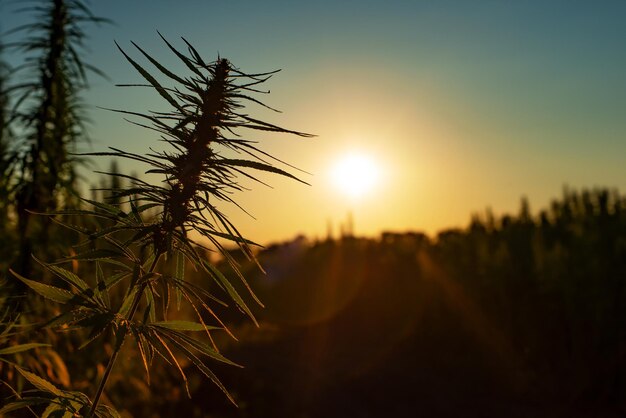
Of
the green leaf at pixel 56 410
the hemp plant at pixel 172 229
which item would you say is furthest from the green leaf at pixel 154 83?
the green leaf at pixel 56 410

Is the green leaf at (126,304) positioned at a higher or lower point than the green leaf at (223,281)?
lower

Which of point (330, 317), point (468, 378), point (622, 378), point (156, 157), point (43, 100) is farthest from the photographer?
point (330, 317)

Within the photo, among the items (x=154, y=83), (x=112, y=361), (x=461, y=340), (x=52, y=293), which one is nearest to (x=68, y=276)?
(x=52, y=293)

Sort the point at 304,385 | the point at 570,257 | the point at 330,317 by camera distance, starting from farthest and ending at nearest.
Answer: the point at 330,317 < the point at 570,257 < the point at 304,385

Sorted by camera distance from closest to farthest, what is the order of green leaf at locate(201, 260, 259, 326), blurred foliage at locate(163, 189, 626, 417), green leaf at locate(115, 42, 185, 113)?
green leaf at locate(115, 42, 185, 113) < green leaf at locate(201, 260, 259, 326) < blurred foliage at locate(163, 189, 626, 417)

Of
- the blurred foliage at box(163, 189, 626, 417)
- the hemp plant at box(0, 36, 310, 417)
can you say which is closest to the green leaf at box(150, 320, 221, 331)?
the hemp plant at box(0, 36, 310, 417)

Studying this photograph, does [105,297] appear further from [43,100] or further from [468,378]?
[468,378]

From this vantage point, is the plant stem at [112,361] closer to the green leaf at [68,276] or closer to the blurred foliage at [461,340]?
the green leaf at [68,276]

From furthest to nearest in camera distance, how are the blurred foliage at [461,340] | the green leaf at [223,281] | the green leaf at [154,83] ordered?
the blurred foliage at [461,340] < the green leaf at [223,281] < the green leaf at [154,83]

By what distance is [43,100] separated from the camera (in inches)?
136

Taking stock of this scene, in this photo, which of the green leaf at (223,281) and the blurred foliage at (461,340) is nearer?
the green leaf at (223,281)

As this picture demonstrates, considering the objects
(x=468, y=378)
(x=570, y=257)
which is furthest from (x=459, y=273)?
(x=468, y=378)

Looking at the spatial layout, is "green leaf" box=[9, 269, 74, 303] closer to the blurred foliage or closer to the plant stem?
the plant stem

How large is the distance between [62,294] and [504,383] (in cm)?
1345
